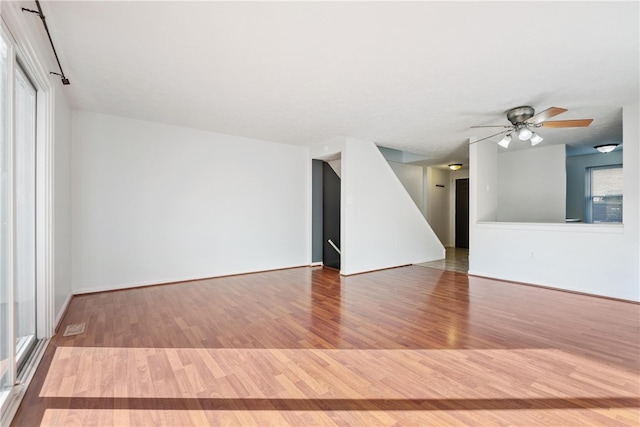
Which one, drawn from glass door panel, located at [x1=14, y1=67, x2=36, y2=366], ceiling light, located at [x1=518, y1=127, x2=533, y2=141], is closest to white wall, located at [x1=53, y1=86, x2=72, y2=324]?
glass door panel, located at [x1=14, y1=67, x2=36, y2=366]

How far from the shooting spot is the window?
6344 millimetres

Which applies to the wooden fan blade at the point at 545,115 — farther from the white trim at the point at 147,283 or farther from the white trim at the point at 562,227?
the white trim at the point at 147,283

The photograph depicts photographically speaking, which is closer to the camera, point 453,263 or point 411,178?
point 453,263

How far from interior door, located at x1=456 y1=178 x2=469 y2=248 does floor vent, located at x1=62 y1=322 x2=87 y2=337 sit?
9507 mm

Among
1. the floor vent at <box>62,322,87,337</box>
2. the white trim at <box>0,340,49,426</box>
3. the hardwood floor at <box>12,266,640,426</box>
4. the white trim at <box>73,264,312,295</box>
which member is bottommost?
the hardwood floor at <box>12,266,640,426</box>

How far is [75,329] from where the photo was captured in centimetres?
282

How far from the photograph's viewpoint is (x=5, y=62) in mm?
1775

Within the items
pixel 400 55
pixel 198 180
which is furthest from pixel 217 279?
pixel 400 55

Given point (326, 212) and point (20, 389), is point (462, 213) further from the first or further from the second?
point (20, 389)

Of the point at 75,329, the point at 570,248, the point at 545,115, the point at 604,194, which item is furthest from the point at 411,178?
the point at 75,329

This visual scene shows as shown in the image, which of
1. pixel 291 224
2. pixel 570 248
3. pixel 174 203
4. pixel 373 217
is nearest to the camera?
pixel 570 248

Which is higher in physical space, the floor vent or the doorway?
the doorway

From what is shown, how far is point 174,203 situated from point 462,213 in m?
8.52

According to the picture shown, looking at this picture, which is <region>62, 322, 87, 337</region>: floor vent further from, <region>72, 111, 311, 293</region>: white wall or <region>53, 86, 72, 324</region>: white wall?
<region>72, 111, 311, 293</region>: white wall
